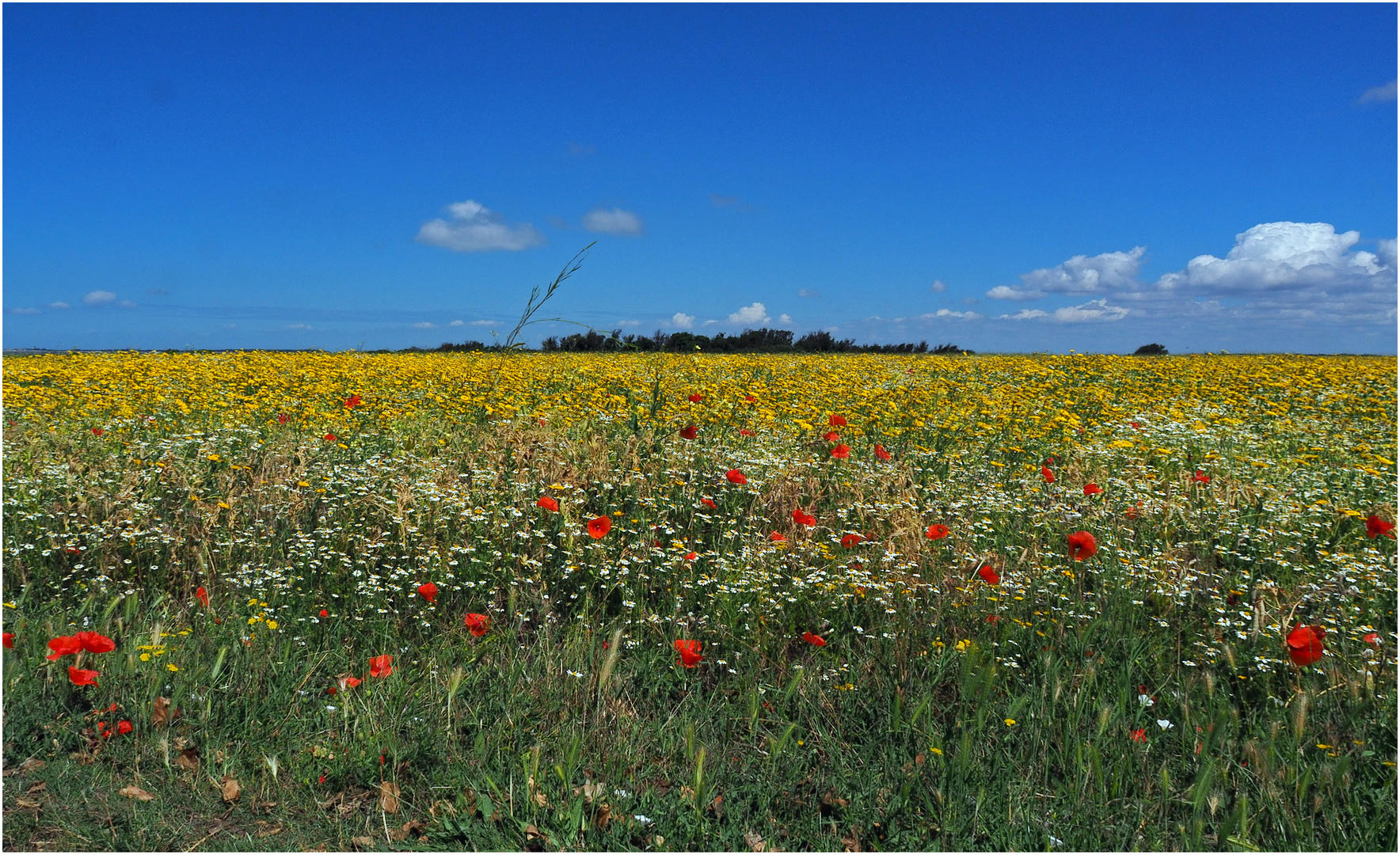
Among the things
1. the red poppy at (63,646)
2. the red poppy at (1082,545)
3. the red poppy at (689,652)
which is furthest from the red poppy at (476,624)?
the red poppy at (1082,545)

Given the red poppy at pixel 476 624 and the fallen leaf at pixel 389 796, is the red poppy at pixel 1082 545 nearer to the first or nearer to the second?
the red poppy at pixel 476 624

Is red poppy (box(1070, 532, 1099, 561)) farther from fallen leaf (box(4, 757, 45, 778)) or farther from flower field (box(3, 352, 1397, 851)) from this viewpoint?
fallen leaf (box(4, 757, 45, 778))

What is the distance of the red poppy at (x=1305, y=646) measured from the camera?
2.95 meters

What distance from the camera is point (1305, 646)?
9.74 ft

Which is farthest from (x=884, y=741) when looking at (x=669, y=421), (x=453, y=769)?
(x=669, y=421)

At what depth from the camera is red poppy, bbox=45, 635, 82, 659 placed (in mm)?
2770

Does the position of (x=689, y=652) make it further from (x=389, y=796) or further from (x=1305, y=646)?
(x=1305, y=646)

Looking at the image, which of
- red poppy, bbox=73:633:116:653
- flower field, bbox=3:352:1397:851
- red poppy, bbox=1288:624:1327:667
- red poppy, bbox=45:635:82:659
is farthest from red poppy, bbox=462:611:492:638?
red poppy, bbox=1288:624:1327:667

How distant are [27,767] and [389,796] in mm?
A: 1264

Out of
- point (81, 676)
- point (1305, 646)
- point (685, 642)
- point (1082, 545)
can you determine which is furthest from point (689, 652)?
point (1305, 646)

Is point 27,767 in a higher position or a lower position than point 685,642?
lower

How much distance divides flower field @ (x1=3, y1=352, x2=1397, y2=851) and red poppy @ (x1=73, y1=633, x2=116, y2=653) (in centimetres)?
2

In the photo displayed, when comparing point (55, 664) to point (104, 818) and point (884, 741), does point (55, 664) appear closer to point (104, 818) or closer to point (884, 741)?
point (104, 818)

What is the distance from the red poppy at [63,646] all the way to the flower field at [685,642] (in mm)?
46
